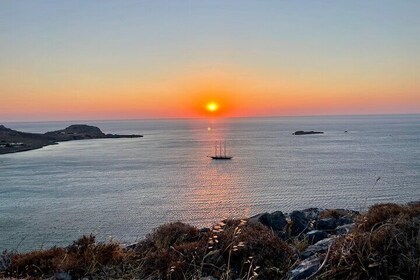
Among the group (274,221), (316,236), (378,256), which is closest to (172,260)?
(378,256)

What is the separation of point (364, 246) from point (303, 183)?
6092cm

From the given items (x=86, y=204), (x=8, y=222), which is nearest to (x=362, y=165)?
(x=86, y=204)

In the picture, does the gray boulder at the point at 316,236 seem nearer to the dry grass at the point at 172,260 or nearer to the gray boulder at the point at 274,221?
the dry grass at the point at 172,260

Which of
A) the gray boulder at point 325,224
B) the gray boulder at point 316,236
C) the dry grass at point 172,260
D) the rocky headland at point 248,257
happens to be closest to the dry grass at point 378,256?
the rocky headland at point 248,257

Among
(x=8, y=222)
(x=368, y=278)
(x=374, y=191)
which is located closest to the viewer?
(x=368, y=278)

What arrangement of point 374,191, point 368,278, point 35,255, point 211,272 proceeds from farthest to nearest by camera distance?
point 374,191
point 35,255
point 211,272
point 368,278

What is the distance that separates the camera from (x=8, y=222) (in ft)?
138

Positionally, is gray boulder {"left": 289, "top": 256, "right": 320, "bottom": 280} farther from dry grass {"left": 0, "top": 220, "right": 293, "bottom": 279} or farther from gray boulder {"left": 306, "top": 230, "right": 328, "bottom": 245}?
gray boulder {"left": 306, "top": 230, "right": 328, "bottom": 245}

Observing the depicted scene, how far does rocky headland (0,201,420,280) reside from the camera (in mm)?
4633

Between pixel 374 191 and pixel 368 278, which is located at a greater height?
pixel 368 278

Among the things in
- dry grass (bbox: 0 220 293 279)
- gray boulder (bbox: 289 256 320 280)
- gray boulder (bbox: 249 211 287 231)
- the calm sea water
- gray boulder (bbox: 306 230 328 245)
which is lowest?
the calm sea water

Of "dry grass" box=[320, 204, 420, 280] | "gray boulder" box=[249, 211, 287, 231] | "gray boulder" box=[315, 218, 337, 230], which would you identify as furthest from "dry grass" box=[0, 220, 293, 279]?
"gray boulder" box=[249, 211, 287, 231]

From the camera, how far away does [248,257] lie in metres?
6.99

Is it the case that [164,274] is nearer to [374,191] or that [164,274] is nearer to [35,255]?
[35,255]
